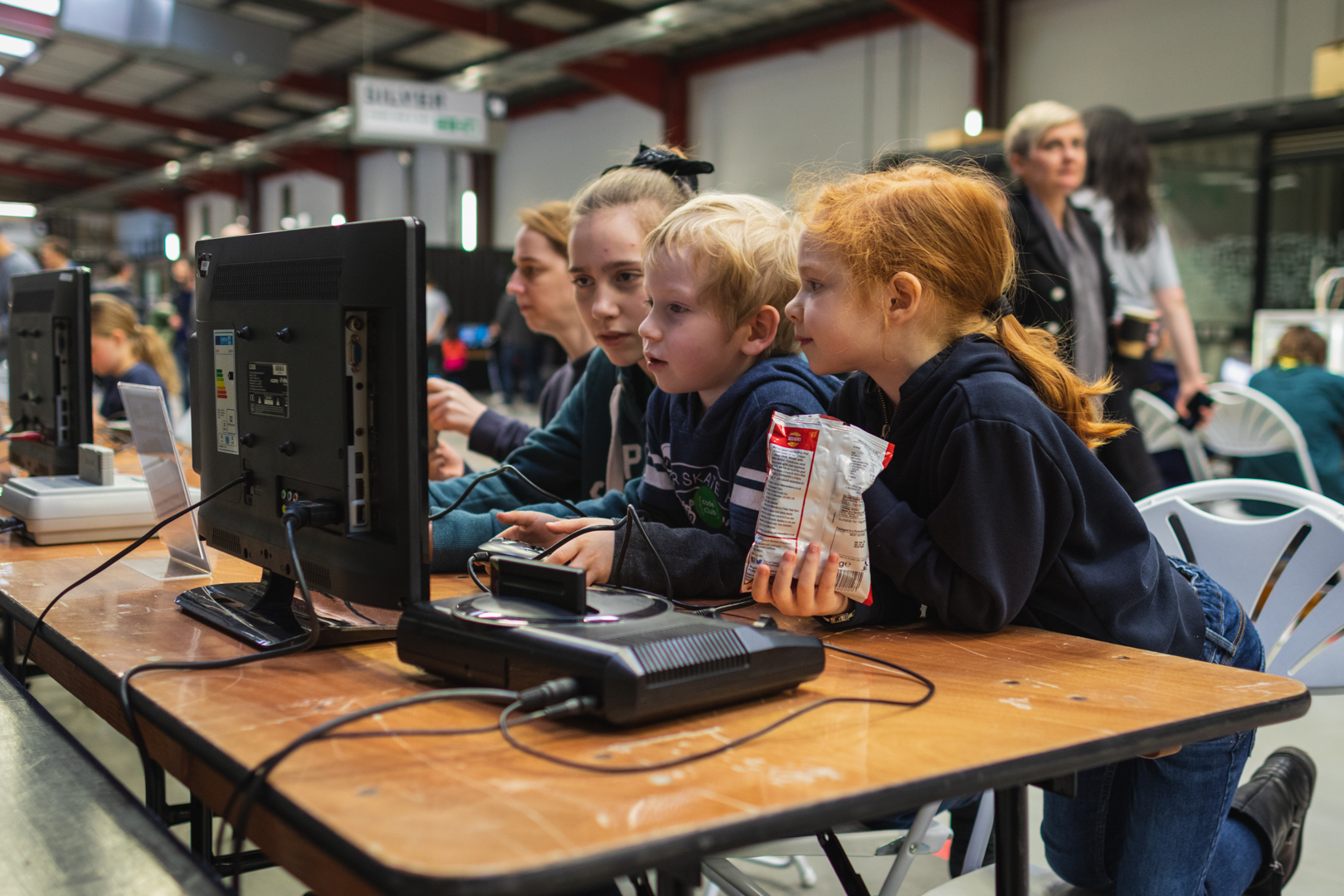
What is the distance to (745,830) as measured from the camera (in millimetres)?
573

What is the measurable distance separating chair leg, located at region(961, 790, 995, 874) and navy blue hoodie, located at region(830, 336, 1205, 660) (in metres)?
0.39

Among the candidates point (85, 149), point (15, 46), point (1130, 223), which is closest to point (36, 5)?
point (15, 46)

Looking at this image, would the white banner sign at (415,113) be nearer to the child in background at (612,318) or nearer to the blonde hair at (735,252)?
the child in background at (612,318)

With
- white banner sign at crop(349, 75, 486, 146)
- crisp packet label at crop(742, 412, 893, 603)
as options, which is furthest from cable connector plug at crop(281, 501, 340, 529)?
white banner sign at crop(349, 75, 486, 146)

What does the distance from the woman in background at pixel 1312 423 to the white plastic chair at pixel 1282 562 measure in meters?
2.69

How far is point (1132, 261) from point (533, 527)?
7.28 ft

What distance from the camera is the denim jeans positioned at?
1048 mm

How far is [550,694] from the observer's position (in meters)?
0.71

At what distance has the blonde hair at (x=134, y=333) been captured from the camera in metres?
3.78

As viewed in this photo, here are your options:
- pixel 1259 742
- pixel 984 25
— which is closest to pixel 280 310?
pixel 1259 742

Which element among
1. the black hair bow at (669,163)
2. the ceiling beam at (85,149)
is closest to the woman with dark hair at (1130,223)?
the black hair bow at (669,163)

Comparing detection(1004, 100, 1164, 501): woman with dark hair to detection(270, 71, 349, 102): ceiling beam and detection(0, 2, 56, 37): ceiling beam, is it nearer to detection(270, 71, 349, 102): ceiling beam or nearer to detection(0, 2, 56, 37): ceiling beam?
detection(0, 2, 56, 37): ceiling beam

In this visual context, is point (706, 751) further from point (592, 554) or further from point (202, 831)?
point (202, 831)

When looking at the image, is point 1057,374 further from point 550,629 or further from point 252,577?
point 252,577
